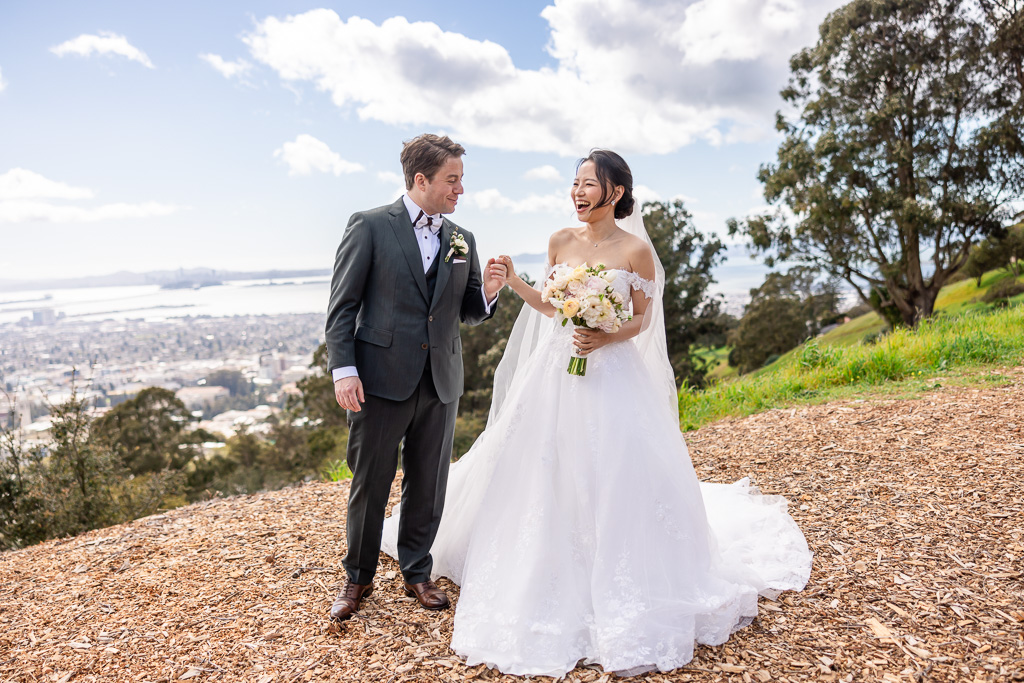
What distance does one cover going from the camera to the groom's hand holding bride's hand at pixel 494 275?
358 cm

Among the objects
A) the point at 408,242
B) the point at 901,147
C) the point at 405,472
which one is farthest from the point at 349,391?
the point at 901,147

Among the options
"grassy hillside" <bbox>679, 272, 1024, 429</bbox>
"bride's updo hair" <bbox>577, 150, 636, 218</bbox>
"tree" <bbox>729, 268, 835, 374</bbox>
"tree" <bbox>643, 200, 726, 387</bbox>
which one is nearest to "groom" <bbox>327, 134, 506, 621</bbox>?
"bride's updo hair" <bbox>577, 150, 636, 218</bbox>

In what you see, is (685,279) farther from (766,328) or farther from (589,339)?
(589,339)

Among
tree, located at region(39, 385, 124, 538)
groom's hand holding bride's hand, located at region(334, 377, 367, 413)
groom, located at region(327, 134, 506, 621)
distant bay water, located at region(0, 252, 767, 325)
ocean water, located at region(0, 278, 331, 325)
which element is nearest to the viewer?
groom's hand holding bride's hand, located at region(334, 377, 367, 413)

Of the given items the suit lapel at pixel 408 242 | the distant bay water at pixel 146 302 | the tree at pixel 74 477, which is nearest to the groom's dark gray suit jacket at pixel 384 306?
the suit lapel at pixel 408 242

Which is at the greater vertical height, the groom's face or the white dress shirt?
the groom's face

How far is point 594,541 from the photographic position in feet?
10.7

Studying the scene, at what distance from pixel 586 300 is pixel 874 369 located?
694 cm

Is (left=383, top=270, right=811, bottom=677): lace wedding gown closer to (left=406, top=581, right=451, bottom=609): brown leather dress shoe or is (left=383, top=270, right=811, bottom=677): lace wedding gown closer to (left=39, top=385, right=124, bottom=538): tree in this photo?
(left=406, top=581, right=451, bottom=609): brown leather dress shoe

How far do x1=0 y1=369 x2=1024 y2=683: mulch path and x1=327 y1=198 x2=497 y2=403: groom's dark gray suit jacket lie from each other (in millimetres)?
1352

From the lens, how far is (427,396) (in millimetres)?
3498

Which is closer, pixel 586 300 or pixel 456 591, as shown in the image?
pixel 586 300

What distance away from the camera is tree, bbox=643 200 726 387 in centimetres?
2622

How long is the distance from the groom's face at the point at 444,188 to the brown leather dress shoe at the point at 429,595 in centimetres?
207
